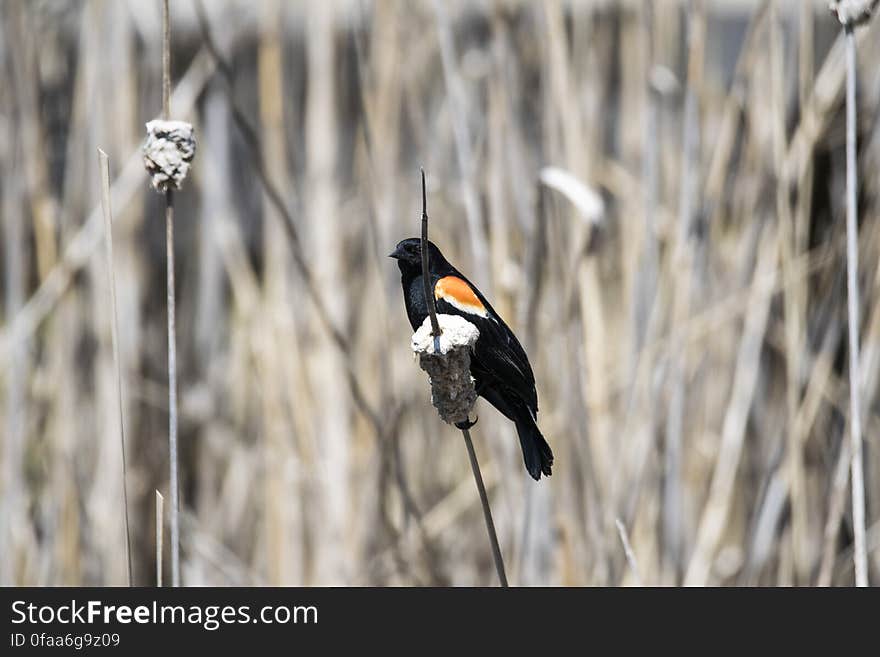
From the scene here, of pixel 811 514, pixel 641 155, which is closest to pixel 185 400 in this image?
pixel 641 155

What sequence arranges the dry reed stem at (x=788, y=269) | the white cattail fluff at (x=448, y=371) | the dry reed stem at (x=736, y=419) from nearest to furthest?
the white cattail fluff at (x=448, y=371) < the dry reed stem at (x=788, y=269) < the dry reed stem at (x=736, y=419)

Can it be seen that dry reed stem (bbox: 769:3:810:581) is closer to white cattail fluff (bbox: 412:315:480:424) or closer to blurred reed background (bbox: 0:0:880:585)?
blurred reed background (bbox: 0:0:880:585)

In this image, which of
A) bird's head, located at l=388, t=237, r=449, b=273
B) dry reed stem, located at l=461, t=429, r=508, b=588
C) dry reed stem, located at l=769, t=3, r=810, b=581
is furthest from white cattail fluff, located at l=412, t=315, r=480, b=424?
dry reed stem, located at l=769, t=3, r=810, b=581

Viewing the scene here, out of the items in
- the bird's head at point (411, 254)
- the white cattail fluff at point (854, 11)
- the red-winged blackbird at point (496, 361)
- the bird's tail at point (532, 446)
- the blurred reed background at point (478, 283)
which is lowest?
the bird's tail at point (532, 446)

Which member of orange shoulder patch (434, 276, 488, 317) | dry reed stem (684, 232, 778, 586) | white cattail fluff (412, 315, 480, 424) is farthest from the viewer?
dry reed stem (684, 232, 778, 586)

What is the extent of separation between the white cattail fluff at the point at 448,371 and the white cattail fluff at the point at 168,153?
0.17m

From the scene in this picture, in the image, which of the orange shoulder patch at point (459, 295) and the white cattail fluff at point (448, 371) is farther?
the orange shoulder patch at point (459, 295)

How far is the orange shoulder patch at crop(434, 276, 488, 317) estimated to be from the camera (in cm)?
60

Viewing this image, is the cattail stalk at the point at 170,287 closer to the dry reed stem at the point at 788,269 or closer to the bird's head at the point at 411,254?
the bird's head at the point at 411,254

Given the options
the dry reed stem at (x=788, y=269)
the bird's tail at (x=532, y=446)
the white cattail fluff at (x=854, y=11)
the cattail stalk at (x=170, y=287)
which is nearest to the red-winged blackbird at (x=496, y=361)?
the bird's tail at (x=532, y=446)

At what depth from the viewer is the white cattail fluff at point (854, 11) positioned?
58cm

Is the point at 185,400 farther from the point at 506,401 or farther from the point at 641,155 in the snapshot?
the point at 506,401

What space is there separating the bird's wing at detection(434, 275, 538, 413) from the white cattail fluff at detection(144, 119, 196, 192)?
190mm

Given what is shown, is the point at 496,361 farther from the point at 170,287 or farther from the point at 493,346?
the point at 170,287
